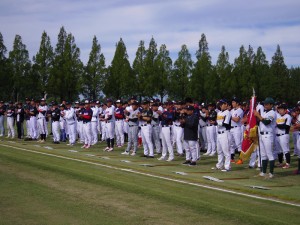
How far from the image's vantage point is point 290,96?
8512cm

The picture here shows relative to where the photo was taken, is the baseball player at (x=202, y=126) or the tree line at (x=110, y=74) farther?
the tree line at (x=110, y=74)

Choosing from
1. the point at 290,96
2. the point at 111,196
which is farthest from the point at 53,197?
the point at 290,96

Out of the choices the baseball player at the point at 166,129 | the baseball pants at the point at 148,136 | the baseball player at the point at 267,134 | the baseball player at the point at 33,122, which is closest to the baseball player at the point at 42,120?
the baseball player at the point at 33,122

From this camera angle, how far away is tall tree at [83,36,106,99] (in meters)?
70.0

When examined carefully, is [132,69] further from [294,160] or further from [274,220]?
[274,220]

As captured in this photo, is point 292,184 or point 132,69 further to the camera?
point 132,69

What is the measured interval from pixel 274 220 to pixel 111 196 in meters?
3.74

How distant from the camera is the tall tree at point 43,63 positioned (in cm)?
7219

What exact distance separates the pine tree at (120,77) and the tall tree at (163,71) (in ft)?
13.2

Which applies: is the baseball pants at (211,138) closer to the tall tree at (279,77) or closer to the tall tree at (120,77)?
the tall tree at (120,77)

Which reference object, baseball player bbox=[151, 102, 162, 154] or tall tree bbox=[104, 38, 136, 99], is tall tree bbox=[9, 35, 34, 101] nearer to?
tall tree bbox=[104, 38, 136, 99]

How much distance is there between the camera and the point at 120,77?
6950cm

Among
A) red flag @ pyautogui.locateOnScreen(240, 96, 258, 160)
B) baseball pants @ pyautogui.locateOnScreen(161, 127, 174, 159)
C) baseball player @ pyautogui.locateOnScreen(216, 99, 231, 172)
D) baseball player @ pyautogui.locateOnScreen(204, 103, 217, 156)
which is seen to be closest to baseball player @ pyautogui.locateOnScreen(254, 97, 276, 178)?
red flag @ pyautogui.locateOnScreen(240, 96, 258, 160)

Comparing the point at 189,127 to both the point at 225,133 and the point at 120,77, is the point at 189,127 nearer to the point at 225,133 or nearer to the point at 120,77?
the point at 225,133
